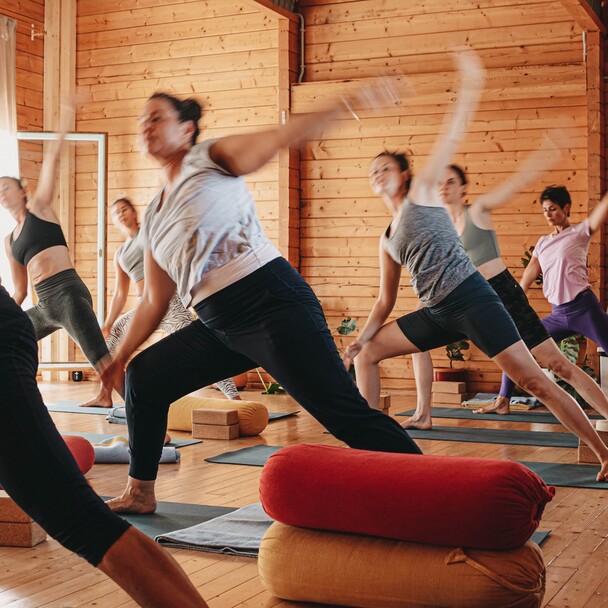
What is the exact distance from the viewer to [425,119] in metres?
8.61

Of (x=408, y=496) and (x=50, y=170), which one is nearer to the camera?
(x=408, y=496)

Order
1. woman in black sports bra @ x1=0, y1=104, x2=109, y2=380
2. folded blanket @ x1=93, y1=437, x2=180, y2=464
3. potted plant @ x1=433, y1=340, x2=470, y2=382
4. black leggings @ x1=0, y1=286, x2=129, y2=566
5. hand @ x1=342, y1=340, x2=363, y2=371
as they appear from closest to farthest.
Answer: black leggings @ x1=0, y1=286, x2=129, y2=566 < hand @ x1=342, y1=340, x2=363, y2=371 < folded blanket @ x1=93, y1=437, x2=180, y2=464 < woman in black sports bra @ x1=0, y1=104, x2=109, y2=380 < potted plant @ x1=433, y1=340, x2=470, y2=382

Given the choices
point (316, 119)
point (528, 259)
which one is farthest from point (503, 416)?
point (316, 119)

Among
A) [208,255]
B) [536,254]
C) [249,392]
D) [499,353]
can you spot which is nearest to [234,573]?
[208,255]

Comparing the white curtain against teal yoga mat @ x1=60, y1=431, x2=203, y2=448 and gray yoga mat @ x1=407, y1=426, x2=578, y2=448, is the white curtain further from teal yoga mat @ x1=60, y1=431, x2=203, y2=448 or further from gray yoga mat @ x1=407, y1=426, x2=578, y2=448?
gray yoga mat @ x1=407, y1=426, x2=578, y2=448

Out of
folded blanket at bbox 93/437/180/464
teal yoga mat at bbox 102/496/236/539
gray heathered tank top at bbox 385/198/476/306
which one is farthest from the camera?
folded blanket at bbox 93/437/180/464

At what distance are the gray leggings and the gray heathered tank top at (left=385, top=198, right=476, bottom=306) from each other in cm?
203

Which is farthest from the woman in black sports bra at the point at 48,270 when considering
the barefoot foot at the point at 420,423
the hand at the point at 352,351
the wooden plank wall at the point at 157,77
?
the wooden plank wall at the point at 157,77

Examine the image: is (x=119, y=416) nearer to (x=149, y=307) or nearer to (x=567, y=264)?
(x=567, y=264)

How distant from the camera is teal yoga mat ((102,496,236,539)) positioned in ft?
10.5

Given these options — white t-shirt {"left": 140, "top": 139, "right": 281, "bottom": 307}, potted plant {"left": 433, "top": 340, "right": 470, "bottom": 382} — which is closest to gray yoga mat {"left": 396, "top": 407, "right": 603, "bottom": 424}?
potted plant {"left": 433, "top": 340, "right": 470, "bottom": 382}

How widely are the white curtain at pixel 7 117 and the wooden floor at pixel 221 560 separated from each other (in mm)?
4721

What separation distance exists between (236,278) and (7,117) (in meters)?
7.18

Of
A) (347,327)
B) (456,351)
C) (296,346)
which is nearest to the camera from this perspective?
(296,346)
